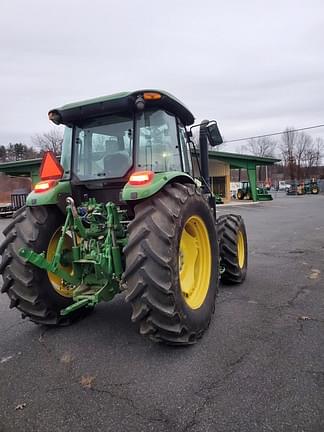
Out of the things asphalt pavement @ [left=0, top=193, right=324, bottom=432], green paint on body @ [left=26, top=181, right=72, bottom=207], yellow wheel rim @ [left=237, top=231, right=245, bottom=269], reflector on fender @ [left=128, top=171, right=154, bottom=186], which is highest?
reflector on fender @ [left=128, top=171, right=154, bottom=186]

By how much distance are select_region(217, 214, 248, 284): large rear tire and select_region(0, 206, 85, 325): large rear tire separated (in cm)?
241

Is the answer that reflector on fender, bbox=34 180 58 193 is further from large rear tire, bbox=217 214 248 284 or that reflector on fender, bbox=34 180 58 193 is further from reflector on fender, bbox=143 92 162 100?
large rear tire, bbox=217 214 248 284

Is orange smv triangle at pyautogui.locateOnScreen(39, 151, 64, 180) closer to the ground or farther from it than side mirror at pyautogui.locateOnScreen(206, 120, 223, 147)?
closer to the ground

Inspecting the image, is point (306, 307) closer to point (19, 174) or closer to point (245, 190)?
point (19, 174)

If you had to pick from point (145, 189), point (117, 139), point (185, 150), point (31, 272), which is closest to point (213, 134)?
point (185, 150)

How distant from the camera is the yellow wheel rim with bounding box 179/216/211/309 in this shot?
3.55 metres

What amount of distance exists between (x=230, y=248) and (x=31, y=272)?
9.21 ft

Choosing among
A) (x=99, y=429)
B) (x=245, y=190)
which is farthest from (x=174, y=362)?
(x=245, y=190)

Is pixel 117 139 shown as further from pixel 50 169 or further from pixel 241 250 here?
pixel 241 250

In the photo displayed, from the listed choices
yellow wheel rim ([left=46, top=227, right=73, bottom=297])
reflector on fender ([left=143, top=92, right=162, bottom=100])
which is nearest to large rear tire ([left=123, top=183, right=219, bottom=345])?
reflector on fender ([left=143, top=92, right=162, bottom=100])

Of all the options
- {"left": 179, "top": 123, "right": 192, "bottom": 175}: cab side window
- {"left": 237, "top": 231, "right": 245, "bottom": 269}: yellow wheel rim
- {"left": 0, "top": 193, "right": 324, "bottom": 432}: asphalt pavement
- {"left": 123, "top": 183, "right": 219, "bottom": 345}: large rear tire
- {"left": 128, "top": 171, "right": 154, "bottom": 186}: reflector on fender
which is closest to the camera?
{"left": 0, "top": 193, "right": 324, "bottom": 432}: asphalt pavement

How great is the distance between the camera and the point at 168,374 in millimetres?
2773

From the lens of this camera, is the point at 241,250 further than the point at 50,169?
Yes

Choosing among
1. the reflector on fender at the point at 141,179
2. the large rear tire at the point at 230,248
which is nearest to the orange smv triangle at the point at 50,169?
the reflector on fender at the point at 141,179
